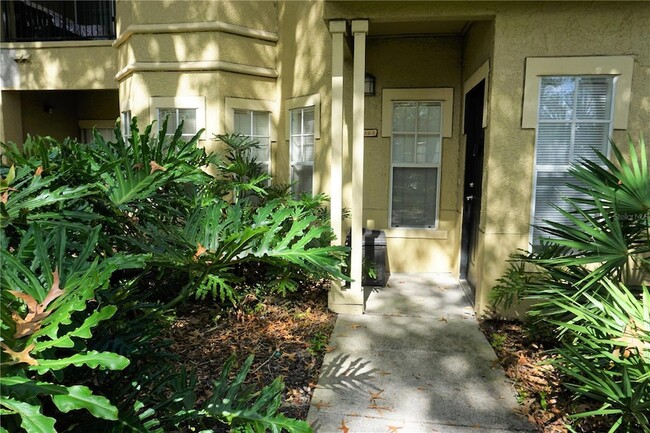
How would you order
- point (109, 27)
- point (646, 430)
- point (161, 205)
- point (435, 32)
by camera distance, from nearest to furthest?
1. point (646, 430)
2. point (161, 205)
3. point (435, 32)
4. point (109, 27)

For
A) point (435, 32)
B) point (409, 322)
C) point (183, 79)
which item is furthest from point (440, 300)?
point (183, 79)

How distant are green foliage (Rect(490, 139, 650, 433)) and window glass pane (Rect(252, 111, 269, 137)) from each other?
4677 millimetres

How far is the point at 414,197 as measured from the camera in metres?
6.73

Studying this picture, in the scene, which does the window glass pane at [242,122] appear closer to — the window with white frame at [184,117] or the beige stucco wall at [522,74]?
the window with white frame at [184,117]

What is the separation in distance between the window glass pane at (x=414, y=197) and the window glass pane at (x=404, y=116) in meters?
0.60

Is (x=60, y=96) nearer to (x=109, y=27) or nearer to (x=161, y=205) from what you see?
(x=109, y=27)

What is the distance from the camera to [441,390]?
3.66 m

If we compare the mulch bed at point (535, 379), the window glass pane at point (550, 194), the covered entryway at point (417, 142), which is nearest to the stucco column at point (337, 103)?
the covered entryway at point (417, 142)

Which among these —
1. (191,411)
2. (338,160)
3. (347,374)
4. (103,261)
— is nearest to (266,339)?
(347,374)

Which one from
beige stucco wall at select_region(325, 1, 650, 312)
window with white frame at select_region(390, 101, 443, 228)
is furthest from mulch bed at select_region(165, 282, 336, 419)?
beige stucco wall at select_region(325, 1, 650, 312)

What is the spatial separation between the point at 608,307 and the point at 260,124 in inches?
222

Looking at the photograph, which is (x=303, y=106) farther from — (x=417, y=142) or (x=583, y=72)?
(x=583, y=72)

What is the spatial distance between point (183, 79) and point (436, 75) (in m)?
3.80

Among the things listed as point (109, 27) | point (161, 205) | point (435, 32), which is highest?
point (109, 27)
